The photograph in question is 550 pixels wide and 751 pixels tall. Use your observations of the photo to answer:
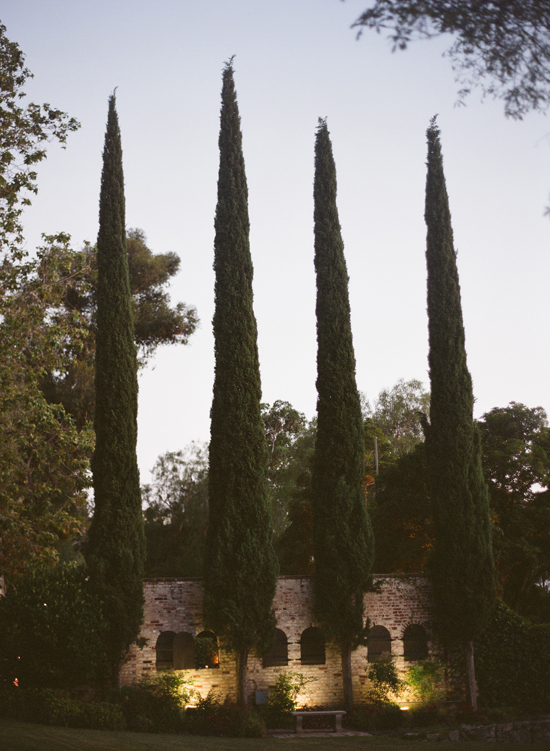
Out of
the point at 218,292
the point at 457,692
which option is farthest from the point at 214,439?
the point at 457,692

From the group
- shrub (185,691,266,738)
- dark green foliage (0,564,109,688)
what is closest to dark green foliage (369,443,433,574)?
shrub (185,691,266,738)

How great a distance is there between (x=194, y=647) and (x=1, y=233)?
10.5 metres

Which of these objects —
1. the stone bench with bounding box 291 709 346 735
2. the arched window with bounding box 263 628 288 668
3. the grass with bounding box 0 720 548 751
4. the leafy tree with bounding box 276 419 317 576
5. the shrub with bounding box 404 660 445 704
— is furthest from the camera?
the leafy tree with bounding box 276 419 317 576

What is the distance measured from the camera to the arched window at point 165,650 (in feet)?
54.1

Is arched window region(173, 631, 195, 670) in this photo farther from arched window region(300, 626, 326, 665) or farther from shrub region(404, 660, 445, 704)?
shrub region(404, 660, 445, 704)

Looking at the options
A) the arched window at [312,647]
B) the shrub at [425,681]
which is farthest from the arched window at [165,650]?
the shrub at [425,681]

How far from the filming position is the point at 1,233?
15234mm

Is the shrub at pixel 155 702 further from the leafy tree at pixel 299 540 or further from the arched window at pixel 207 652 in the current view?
the leafy tree at pixel 299 540

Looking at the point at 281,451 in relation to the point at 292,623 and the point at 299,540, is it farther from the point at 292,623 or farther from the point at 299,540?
the point at 292,623

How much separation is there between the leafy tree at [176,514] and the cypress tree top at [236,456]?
1864 centimetres

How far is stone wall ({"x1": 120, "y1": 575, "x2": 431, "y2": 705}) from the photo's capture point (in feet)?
54.4

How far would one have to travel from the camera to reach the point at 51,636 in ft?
47.9

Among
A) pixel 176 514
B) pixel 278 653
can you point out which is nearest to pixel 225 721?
pixel 278 653

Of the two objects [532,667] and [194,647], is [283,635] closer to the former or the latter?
[194,647]
